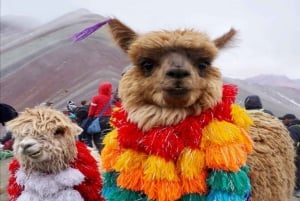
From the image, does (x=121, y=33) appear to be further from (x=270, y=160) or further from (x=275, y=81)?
(x=275, y=81)

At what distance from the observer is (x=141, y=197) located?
106 inches

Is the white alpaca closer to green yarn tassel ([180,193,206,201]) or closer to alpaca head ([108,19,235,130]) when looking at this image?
alpaca head ([108,19,235,130])

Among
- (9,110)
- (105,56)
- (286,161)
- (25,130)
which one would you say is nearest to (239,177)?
(286,161)

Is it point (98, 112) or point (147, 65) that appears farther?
point (98, 112)

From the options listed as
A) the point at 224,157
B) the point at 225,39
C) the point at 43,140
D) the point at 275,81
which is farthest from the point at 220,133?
the point at 275,81

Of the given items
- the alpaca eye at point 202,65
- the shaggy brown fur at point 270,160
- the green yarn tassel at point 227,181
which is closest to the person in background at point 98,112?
the shaggy brown fur at point 270,160

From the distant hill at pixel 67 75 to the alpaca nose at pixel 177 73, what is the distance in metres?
6.89

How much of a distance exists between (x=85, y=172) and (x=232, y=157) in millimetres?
1370

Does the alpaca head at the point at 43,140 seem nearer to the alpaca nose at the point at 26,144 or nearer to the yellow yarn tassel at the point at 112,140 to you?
the alpaca nose at the point at 26,144

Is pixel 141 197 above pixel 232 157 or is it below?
Answer: below

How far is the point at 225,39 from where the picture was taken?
2.94m

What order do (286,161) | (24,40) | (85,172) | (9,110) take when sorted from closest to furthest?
(286,161), (85,172), (9,110), (24,40)

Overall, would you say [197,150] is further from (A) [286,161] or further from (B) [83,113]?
(B) [83,113]

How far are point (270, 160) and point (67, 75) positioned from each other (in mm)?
8541
